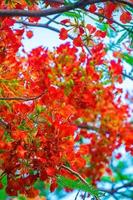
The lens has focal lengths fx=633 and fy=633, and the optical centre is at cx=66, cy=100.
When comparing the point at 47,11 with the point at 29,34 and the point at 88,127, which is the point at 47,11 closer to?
the point at 29,34

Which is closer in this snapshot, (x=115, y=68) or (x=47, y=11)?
(x=47, y=11)

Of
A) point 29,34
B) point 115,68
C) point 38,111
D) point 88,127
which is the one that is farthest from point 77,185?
point 88,127

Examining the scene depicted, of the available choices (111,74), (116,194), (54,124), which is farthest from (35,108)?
(116,194)

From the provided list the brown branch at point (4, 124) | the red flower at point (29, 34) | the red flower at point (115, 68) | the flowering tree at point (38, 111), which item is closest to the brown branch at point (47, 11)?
the flowering tree at point (38, 111)

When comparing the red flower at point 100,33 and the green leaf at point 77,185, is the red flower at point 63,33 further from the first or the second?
the green leaf at point 77,185

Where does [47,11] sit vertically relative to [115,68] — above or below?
below

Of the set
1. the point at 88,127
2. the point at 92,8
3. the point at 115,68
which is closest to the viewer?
the point at 92,8

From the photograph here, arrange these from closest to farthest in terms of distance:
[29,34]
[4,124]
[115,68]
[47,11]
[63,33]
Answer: [47,11]
[4,124]
[63,33]
[29,34]
[115,68]

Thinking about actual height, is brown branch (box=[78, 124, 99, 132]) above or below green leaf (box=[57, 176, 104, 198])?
above

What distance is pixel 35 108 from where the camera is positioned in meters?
3.57

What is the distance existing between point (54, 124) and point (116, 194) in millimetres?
3079

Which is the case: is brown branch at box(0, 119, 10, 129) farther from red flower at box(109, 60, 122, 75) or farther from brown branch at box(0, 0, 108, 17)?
red flower at box(109, 60, 122, 75)

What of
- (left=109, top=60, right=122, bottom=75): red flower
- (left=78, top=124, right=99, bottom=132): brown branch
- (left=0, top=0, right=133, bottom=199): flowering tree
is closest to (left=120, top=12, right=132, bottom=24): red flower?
(left=0, top=0, right=133, bottom=199): flowering tree

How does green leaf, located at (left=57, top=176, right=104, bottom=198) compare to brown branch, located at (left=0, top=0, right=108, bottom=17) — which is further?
green leaf, located at (left=57, top=176, right=104, bottom=198)
